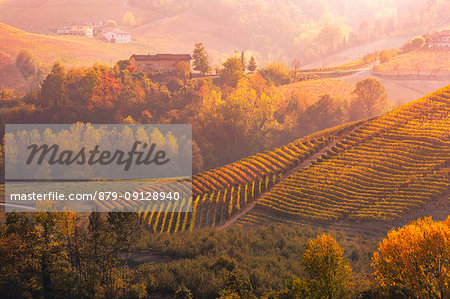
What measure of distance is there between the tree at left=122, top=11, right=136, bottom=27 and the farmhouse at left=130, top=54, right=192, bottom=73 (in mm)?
35997

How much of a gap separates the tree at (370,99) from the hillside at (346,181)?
62.0ft

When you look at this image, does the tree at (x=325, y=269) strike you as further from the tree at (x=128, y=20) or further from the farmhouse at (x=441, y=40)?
the tree at (x=128, y=20)

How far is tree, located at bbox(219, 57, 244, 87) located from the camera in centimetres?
7900

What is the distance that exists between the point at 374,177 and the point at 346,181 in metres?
2.21

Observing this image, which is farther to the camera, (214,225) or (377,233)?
(214,225)

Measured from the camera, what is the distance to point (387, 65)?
86.2 meters

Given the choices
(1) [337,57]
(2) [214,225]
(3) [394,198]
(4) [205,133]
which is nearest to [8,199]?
(2) [214,225]

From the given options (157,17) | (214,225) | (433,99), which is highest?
(157,17)

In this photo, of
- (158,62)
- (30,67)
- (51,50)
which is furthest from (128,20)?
(158,62)

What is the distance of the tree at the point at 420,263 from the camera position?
20.3 m

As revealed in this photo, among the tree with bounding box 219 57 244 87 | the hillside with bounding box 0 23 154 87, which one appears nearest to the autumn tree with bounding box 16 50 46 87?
the hillside with bounding box 0 23 154 87

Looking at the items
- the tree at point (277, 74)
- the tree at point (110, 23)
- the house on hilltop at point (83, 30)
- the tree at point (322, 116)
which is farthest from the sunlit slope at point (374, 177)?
the tree at point (110, 23)

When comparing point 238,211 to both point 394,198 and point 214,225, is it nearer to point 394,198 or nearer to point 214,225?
point 214,225

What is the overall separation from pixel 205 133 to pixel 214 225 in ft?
93.4
